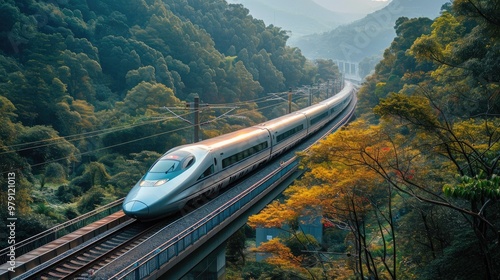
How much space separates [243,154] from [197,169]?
212 inches

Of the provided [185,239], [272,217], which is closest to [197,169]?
[185,239]

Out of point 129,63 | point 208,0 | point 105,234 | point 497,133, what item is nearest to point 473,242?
point 497,133

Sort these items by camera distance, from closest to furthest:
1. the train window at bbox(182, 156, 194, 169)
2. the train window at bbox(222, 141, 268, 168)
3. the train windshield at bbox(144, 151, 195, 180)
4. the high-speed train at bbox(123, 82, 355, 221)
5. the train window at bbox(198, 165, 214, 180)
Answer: the high-speed train at bbox(123, 82, 355, 221)
the train windshield at bbox(144, 151, 195, 180)
the train window at bbox(182, 156, 194, 169)
the train window at bbox(198, 165, 214, 180)
the train window at bbox(222, 141, 268, 168)

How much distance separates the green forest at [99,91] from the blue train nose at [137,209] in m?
8.23

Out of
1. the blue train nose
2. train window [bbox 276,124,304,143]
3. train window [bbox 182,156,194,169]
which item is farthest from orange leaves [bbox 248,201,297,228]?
train window [bbox 276,124,304,143]

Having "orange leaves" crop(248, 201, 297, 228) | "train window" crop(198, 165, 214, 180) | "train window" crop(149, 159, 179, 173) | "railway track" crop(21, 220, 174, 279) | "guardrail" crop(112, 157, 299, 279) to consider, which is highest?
"train window" crop(149, 159, 179, 173)

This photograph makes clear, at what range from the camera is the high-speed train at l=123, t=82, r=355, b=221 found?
1602cm

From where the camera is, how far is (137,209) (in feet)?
51.1

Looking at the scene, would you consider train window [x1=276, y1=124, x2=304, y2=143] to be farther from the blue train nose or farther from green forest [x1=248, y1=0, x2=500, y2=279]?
the blue train nose

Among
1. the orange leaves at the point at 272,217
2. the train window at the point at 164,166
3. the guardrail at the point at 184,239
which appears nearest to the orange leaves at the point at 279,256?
the orange leaves at the point at 272,217

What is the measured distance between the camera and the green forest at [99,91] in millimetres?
29188

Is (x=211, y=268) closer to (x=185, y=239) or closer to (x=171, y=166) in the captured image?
(x=171, y=166)

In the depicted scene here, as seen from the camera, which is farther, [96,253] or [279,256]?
[279,256]

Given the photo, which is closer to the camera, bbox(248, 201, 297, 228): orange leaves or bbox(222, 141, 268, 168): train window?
bbox(248, 201, 297, 228): orange leaves
